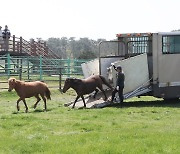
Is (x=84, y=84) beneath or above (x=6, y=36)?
beneath

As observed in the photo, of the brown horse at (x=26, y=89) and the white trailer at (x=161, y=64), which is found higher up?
the white trailer at (x=161, y=64)

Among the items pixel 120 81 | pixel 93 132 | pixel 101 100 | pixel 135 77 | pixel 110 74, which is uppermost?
pixel 110 74

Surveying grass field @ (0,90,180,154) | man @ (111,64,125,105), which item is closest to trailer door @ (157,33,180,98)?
man @ (111,64,125,105)

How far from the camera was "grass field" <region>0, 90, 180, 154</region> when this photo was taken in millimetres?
8344

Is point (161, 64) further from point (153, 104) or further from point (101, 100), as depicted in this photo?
point (101, 100)

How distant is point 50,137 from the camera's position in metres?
9.50

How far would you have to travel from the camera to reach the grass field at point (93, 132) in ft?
27.4

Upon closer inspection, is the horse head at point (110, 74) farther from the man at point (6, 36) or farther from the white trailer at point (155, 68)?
the man at point (6, 36)

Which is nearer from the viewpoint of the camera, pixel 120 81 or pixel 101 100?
pixel 120 81

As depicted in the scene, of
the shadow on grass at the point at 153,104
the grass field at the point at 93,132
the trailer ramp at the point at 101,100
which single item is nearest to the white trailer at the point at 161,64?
the trailer ramp at the point at 101,100

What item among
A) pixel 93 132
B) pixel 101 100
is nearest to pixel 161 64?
pixel 101 100

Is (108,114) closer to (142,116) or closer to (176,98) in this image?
(142,116)

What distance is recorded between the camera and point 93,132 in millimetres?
10016

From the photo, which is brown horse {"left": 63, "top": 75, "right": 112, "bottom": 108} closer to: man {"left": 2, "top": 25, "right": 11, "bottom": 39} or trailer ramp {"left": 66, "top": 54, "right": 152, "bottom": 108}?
trailer ramp {"left": 66, "top": 54, "right": 152, "bottom": 108}
